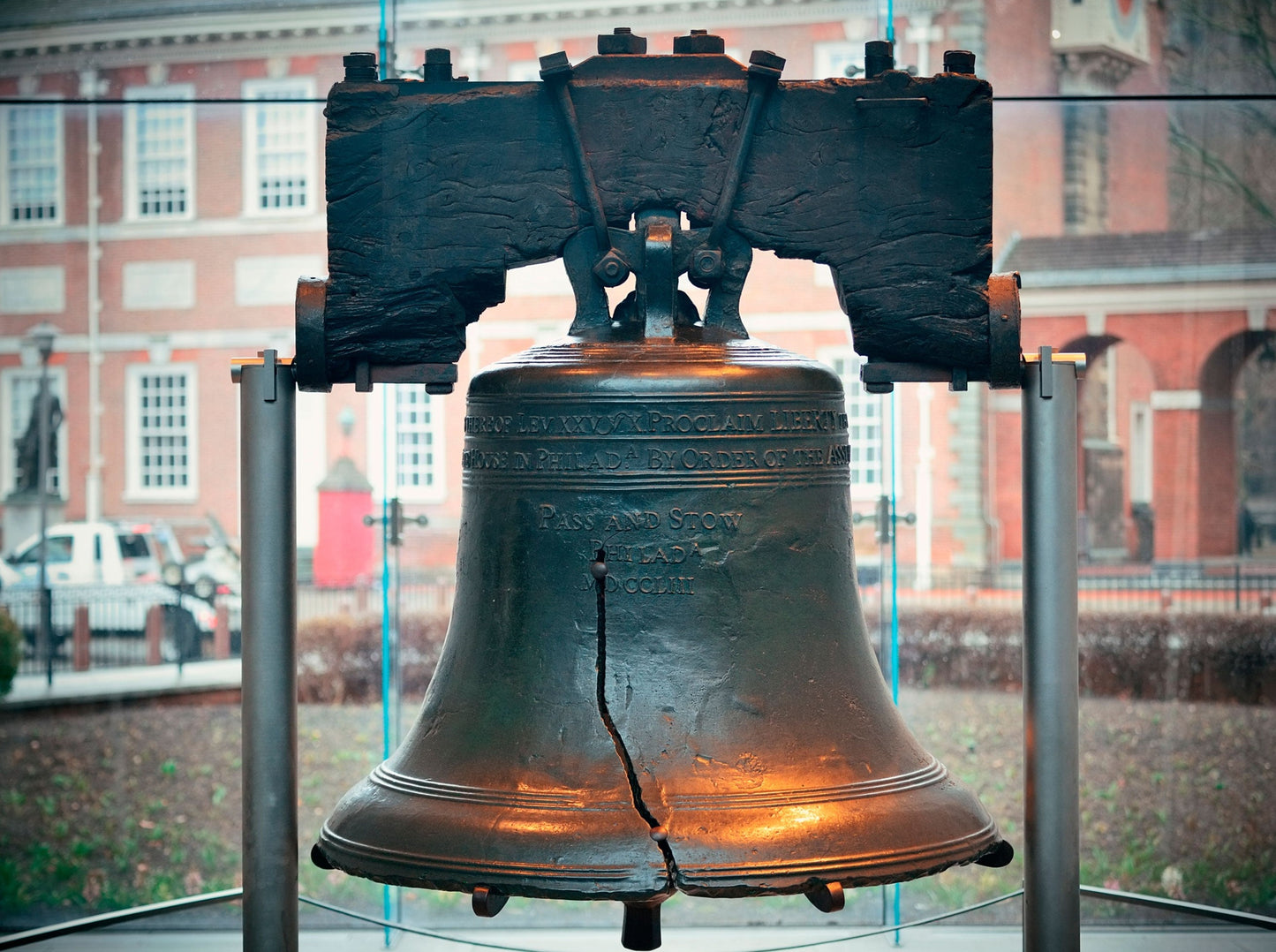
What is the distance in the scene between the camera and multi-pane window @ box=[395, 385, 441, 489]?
5.85 metres

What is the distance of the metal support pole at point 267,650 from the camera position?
2676 mm

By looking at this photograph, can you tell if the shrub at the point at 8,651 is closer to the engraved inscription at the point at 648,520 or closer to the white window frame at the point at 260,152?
the white window frame at the point at 260,152

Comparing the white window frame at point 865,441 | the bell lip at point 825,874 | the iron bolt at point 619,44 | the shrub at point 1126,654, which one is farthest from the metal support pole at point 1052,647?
the shrub at point 1126,654

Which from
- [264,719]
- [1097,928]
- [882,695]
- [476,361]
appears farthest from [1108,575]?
[264,719]

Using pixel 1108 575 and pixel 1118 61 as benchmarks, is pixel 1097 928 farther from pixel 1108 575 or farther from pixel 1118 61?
pixel 1118 61

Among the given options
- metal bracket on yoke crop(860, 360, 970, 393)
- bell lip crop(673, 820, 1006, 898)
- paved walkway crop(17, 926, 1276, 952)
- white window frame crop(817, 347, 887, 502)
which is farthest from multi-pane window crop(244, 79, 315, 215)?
bell lip crop(673, 820, 1006, 898)

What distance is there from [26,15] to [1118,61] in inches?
176

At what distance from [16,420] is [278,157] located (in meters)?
1.60

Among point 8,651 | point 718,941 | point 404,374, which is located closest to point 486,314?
point 8,651

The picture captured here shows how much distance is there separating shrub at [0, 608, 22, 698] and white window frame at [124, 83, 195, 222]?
179 centimetres

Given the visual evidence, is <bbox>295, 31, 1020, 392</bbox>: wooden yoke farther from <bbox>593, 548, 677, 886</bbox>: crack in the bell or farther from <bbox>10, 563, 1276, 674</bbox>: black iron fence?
<bbox>10, 563, 1276, 674</bbox>: black iron fence

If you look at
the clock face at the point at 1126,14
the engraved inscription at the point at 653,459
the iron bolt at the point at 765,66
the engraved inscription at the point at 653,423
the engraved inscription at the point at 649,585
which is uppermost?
the clock face at the point at 1126,14

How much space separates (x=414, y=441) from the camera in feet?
19.5

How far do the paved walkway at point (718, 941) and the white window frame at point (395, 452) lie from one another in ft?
5.40
